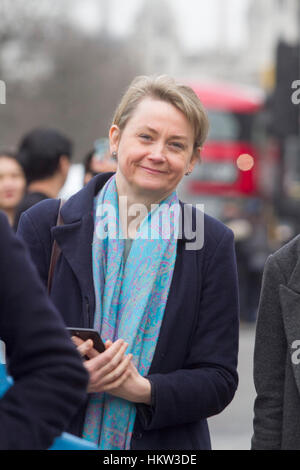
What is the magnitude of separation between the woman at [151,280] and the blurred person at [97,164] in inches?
73.8

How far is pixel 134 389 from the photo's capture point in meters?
2.60

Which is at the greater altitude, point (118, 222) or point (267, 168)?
point (118, 222)

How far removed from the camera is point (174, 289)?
274 centimetres

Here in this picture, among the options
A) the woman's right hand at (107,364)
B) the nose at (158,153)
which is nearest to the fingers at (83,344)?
the woman's right hand at (107,364)

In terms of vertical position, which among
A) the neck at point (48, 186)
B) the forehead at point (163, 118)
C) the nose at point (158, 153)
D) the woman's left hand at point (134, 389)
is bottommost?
the woman's left hand at point (134, 389)

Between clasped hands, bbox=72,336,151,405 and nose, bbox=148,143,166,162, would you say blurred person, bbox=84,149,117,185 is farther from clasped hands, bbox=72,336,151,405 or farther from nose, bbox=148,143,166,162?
clasped hands, bbox=72,336,151,405

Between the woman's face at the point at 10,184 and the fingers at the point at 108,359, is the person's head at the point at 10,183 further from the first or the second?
the fingers at the point at 108,359

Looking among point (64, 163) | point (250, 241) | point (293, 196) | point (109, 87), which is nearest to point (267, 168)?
point (293, 196)

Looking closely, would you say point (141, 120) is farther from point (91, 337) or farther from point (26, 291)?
point (26, 291)

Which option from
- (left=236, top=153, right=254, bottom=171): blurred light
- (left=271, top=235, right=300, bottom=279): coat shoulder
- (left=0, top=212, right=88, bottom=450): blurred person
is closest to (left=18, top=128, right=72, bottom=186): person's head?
(left=271, top=235, right=300, bottom=279): coat shoulder

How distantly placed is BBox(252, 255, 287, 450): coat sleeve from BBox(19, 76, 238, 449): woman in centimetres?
14

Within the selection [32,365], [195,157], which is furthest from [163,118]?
[32,365]

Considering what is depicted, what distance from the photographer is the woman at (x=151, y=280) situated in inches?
105

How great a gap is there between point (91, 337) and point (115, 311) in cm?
21
